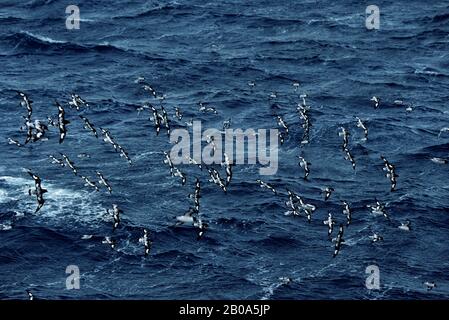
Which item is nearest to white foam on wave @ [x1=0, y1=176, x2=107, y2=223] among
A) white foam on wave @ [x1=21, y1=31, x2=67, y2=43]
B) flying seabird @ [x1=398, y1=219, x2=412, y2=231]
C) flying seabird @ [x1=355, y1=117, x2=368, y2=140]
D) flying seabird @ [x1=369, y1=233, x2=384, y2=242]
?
flying seabird @ [x1=369, y1=233, x2=384, y2=242]

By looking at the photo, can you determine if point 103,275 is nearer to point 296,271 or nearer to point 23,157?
point 296,271

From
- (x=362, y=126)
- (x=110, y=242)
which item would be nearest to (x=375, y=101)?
(x=362, y=126)

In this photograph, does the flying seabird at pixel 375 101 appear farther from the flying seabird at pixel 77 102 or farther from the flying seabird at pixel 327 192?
the flying seabird at pixel 77 102

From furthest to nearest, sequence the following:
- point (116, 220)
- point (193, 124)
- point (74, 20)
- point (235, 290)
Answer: point (74, 20)
point (193, 124)
point (116, 220)
point (235, 290)

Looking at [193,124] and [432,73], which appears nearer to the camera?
[193,124]

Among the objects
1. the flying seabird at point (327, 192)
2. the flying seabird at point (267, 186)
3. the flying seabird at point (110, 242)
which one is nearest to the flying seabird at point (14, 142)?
the flying seabird at point (110, 242)

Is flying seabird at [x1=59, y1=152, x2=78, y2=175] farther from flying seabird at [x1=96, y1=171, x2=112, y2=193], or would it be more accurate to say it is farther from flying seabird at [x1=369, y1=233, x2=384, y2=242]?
flying seabird at [x1=369, y1=233, x2=384, y2=242]
